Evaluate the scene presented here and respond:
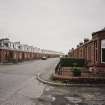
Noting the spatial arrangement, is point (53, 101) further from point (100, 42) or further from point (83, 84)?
point (100, 42)

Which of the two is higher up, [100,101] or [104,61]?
[104,61]

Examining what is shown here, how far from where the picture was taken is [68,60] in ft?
98.2

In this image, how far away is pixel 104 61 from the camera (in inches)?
712

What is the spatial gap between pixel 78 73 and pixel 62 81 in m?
1.70

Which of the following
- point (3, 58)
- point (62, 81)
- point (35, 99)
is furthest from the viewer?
point (3, 58)

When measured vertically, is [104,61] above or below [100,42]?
below

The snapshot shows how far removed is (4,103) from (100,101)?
4969 millimetres

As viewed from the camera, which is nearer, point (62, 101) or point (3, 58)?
point (62, 101)

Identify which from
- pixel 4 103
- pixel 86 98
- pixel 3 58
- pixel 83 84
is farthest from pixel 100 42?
pixel 3 58

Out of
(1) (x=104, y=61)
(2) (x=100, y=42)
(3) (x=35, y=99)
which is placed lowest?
(3) (x=35, y=99)

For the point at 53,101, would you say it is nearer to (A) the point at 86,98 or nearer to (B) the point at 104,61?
(A) the point at 86,98

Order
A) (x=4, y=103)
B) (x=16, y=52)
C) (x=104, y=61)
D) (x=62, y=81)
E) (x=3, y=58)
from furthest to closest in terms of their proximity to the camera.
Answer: (x=16, y=52), (x=3, y=58), (x=104, y=61), (x=62, y=81), (x=4, y=103)

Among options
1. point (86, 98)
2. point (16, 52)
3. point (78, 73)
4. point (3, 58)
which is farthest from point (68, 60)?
point (16, 52)

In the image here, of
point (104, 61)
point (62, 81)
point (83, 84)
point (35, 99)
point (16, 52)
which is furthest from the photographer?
point (16, 52)
